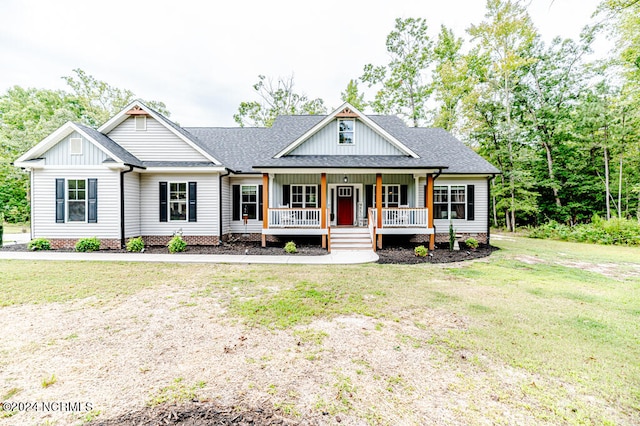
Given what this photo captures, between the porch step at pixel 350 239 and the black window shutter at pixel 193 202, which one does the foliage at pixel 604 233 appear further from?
the black window shutter at pixel 193 202

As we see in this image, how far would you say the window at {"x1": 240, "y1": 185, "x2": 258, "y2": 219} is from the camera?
1419cm

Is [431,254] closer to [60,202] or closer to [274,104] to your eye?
[60,202]

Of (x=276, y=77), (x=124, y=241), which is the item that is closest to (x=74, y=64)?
(x=276, y=77)

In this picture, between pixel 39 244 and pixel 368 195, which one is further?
pixel 368 195

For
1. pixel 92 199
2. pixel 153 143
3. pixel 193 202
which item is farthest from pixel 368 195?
pixel 92 199

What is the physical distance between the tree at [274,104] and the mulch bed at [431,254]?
68.6ft

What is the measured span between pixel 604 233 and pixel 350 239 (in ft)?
48.6

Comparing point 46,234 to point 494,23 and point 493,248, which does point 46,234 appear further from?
point 494,23

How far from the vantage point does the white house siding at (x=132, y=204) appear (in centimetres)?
1191

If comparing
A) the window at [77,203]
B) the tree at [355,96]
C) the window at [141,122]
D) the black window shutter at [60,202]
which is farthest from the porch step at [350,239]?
the tree at [355,96]

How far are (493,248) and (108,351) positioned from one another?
14.4 metres

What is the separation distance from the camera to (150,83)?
101 ft

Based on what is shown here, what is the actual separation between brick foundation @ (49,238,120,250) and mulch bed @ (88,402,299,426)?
446 inches

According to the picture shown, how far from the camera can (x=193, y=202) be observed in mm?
12773
